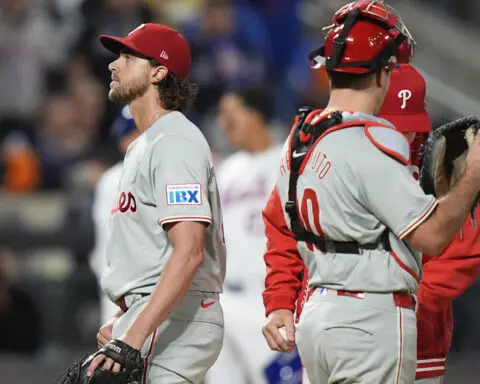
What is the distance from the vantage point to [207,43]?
1194 centimetres

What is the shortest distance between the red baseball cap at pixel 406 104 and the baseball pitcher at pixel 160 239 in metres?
0.75

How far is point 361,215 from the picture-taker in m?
3.88

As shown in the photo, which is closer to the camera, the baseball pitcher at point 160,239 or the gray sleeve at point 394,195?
the gray sleeve at point 394,195

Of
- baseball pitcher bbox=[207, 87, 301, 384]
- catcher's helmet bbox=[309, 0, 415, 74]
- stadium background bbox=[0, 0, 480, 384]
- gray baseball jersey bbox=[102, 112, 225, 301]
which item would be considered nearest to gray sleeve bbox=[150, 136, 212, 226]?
gray baseball jersey bbox=[102, 112, 225, 301]

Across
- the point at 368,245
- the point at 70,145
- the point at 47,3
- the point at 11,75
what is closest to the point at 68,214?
the point at 70,145

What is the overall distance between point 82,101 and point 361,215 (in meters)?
8.14

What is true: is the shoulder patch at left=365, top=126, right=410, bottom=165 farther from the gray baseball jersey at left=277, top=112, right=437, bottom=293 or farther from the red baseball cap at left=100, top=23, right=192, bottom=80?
the red baseball cap at left=100, top=23, right=192, bottom=80

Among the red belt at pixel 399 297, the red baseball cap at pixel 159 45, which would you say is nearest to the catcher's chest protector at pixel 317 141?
the red belt at pixel 399 297

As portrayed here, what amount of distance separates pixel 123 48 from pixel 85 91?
723 centimetres

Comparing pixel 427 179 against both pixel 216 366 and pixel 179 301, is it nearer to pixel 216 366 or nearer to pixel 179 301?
pixel 179 301

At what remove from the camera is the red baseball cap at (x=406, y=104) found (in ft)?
15.0

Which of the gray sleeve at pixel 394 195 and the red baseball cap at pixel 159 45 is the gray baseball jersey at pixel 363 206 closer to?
the gray sleeve at pixel 394 195

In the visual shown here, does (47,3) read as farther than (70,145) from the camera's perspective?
Yes

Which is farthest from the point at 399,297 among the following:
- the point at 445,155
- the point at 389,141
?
the point at 445,155
